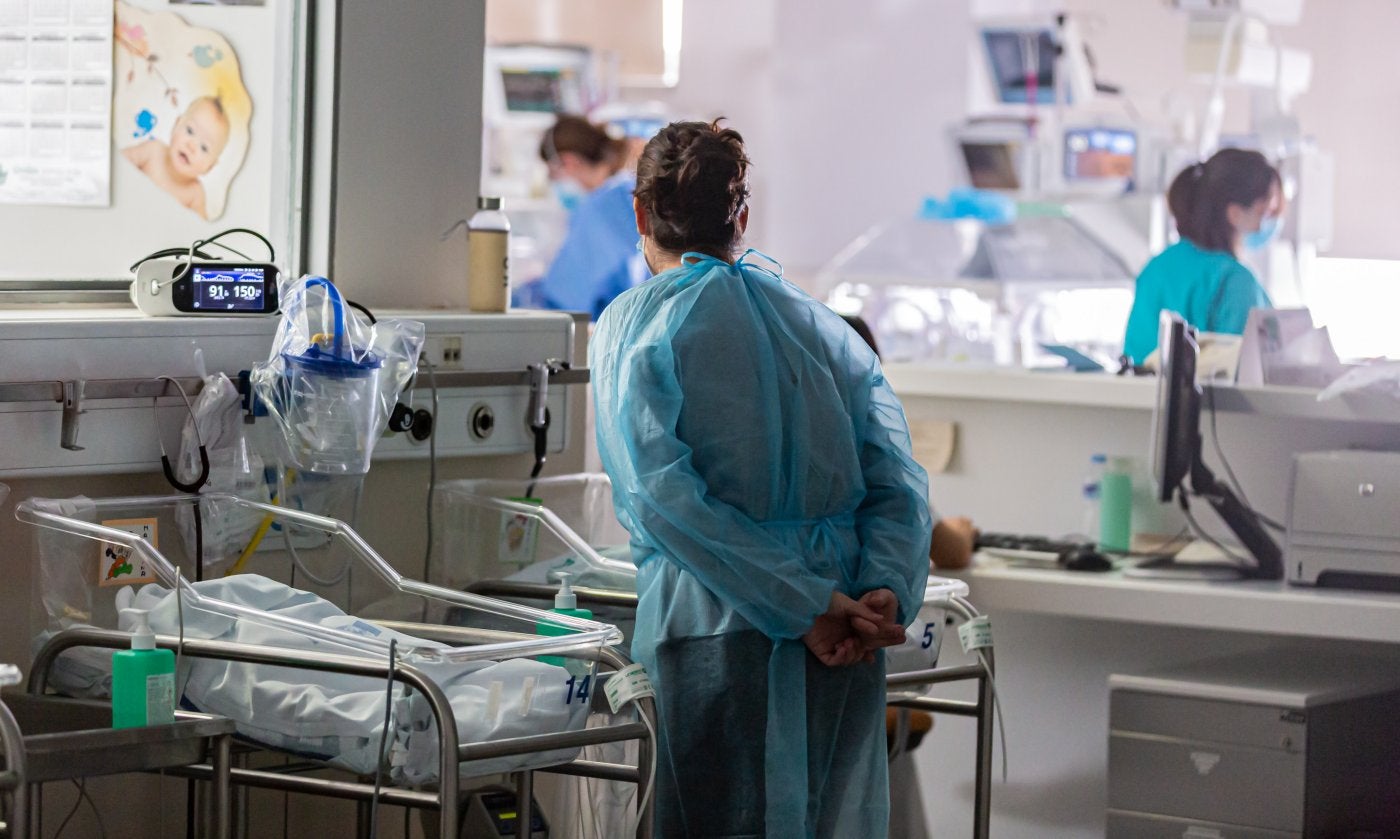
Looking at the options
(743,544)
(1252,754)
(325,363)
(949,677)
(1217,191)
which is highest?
(1217,191)

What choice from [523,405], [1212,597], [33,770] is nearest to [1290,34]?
[1212,597]

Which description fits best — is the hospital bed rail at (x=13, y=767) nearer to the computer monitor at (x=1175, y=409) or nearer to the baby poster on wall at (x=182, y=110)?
the baby poster on wall at (x=182, y=110)

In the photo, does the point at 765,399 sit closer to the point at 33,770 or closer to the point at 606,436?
the point at 606,436

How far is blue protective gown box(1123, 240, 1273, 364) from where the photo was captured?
517 centimetres

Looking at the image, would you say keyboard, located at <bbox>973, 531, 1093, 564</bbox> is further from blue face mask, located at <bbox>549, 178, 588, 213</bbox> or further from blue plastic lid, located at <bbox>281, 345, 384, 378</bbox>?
blue face mask, located at <bbox>549, 178, 588, 213</bbox>

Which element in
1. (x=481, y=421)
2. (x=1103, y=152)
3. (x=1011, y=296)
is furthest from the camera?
(x=1103, y=152)

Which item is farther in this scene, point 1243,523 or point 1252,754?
point 1243,523

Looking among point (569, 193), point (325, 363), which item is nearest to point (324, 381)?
point (325, 363)

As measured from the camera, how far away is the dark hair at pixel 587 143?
602cm

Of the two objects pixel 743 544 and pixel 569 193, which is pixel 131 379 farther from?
pixel 569 193

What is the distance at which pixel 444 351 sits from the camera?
2975 mm

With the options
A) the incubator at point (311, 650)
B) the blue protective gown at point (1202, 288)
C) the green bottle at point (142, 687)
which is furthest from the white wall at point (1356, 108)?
the green bottle at point (142, 687)

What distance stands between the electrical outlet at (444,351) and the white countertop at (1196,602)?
1198 millimetres

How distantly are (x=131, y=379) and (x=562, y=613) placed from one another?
725 mm
